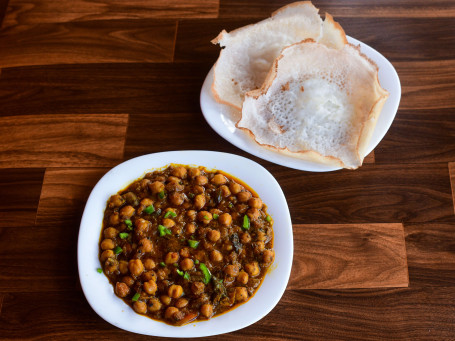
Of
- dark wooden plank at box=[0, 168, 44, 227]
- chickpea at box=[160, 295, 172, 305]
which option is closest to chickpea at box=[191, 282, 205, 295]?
chickpea at box=[160, 295, 172, 305]

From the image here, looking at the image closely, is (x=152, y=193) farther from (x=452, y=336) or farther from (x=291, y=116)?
(x=452, y=336)

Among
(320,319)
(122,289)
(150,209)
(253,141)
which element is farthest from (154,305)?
(253,141)

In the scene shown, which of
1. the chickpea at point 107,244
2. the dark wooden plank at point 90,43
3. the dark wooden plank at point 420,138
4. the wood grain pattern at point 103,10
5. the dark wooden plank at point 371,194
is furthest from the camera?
the wood grain pattern at point 103,10

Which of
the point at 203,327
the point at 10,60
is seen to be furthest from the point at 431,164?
the point at 10,60

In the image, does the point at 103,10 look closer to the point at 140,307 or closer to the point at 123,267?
the point at 123,267

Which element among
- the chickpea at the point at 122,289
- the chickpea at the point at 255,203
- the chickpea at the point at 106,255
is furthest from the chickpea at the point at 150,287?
the chickpea at the point at 255,203

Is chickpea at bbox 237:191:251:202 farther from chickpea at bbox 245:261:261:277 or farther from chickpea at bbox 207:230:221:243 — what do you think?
chickpea at bbox 245:261:261:277

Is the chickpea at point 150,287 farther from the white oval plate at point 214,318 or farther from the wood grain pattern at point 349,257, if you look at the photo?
the wood grain pattern at point 349,257

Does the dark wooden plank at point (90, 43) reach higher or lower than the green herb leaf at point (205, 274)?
higher
